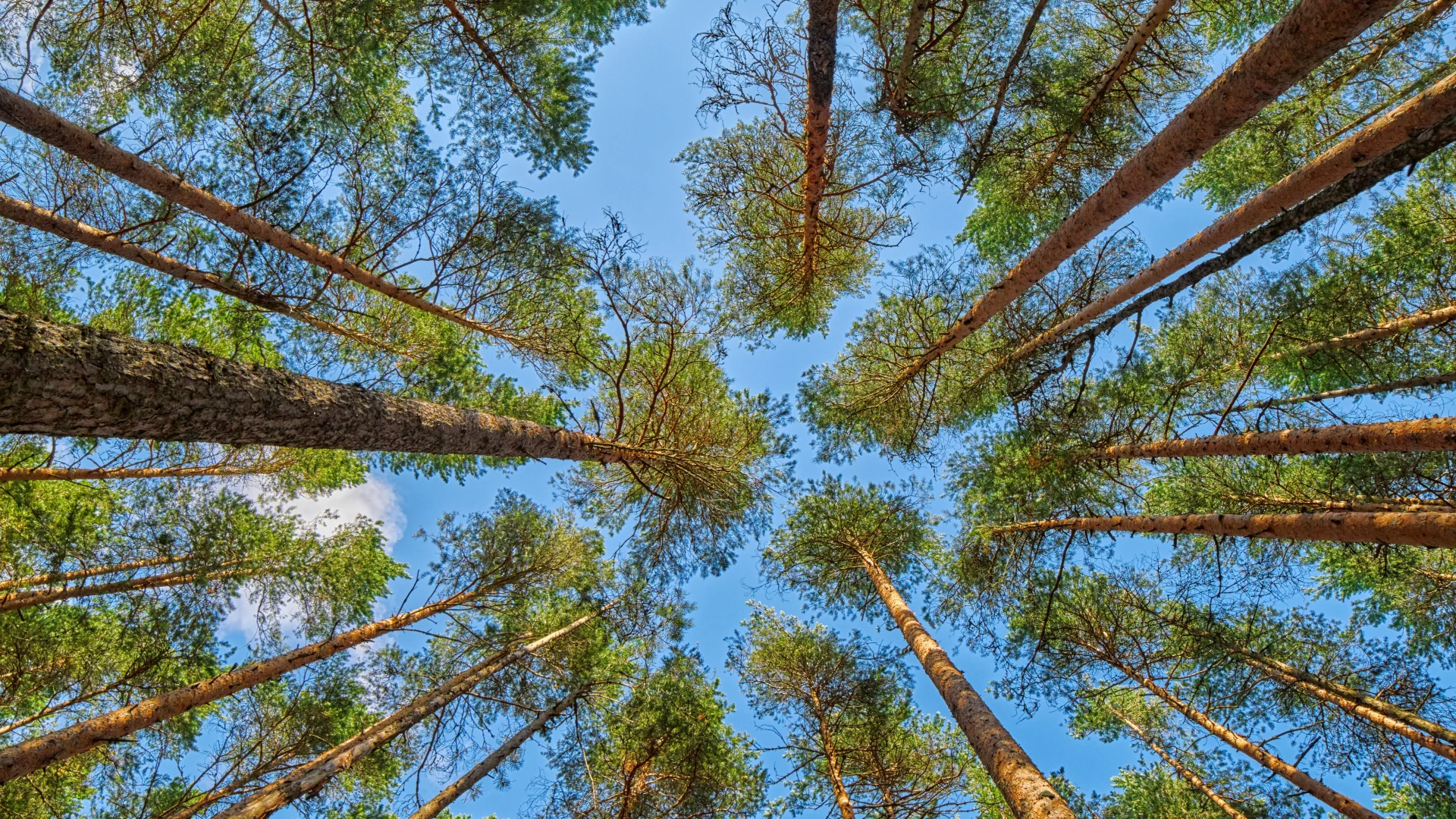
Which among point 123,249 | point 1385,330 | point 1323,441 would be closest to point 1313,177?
point 1323,441

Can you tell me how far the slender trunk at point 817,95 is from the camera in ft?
14.6

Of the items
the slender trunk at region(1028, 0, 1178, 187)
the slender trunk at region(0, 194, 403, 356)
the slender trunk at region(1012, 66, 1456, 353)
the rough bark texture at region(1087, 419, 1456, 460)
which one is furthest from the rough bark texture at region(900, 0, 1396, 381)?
the slender trunk at region(0, 194, 403, 356)

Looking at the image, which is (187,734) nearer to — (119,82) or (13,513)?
(13,513)

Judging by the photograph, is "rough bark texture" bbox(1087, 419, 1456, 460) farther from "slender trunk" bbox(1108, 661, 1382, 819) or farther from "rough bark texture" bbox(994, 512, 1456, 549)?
"slender trunk" bbox(1108, 661, 1382, 819)

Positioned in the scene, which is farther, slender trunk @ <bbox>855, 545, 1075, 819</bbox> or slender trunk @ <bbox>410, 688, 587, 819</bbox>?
slender trunk @ <bbox>410, 688, 587, 819</bbox>

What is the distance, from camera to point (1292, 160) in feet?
27.2

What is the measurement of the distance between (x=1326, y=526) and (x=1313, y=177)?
8.76 feet

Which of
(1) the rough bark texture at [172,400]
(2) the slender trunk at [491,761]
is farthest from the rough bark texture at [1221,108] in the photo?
(2) the slender trunk at [491,761]

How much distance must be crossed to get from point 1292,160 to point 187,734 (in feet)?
57.3

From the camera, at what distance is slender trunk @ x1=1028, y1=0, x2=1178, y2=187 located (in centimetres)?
543

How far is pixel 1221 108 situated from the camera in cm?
362

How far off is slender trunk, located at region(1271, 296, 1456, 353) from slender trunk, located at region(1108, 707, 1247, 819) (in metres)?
5.70

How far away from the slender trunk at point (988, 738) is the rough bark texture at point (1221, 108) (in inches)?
162

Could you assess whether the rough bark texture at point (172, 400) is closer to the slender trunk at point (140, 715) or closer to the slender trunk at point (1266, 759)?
the slender trunk at point (140, 715)
